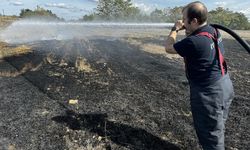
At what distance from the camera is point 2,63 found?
11.9 meters

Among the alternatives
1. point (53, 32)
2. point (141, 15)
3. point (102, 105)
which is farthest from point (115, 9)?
point (102, 105)

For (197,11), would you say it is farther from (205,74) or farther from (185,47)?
(205,74)

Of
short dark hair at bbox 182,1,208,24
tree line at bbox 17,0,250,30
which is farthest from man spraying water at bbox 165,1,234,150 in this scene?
→ tree line at bbox 17,0,250,30

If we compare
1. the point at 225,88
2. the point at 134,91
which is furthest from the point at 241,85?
the point at 225,88

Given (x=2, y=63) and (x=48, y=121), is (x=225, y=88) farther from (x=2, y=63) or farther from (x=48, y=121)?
(x=2, y=63)

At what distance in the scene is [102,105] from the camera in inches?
281

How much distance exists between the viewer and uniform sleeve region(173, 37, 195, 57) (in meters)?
4.00

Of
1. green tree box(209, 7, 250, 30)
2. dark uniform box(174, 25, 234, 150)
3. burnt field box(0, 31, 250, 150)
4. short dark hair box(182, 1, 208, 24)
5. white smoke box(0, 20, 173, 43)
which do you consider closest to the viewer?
short dark hair box(182, 1, 208, 24)

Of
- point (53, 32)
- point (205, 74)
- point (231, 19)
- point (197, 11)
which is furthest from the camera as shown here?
point (231, 19)

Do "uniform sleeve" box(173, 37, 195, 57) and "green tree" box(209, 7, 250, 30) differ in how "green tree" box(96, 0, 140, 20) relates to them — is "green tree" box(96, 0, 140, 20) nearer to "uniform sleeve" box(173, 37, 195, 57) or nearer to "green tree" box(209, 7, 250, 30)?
"green tree" box(209, 7, 250, 30)

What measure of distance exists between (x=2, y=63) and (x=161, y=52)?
24.5 feet

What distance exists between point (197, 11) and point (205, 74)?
0.87 metres

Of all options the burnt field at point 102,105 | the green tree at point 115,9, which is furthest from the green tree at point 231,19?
the burnt field at point 102,105

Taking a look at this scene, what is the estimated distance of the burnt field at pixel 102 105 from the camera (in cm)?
538
